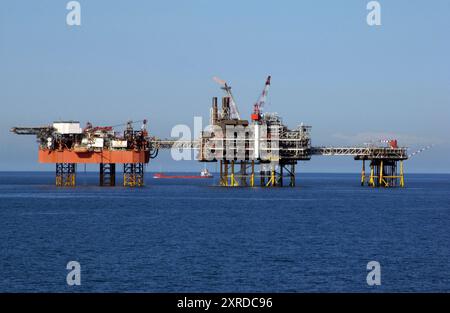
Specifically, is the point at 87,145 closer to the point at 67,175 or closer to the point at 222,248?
the point at 67,175

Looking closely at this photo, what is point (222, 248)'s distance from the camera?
5788cm

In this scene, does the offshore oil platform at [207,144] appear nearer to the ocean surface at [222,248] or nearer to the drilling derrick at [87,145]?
the drilling derrick at [87,145]

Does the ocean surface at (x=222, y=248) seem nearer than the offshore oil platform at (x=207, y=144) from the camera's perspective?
Yes

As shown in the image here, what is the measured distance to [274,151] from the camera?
144375mm

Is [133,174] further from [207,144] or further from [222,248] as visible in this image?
[222,248]

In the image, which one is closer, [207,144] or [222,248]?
[222,248]

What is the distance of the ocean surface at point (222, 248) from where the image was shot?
42656 millimetres

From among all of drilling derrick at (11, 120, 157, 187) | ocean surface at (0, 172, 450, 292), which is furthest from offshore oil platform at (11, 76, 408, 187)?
ocean surface at (0, 172, 450, 292)

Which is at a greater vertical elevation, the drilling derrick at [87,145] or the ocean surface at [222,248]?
the drilling derrick at [87,145]

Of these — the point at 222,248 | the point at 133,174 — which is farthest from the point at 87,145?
the point at 222,248

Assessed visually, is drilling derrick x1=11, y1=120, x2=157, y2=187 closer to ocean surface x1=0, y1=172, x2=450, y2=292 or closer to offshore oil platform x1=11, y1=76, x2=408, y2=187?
offshore oil platform x1=11, y1=76, x2=408, y2=187

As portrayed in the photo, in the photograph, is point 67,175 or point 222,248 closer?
point 222,248

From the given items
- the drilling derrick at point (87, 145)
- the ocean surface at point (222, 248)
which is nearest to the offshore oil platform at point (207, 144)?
the drilling derrick at point (87, 145)

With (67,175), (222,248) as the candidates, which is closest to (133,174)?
(67,175)
